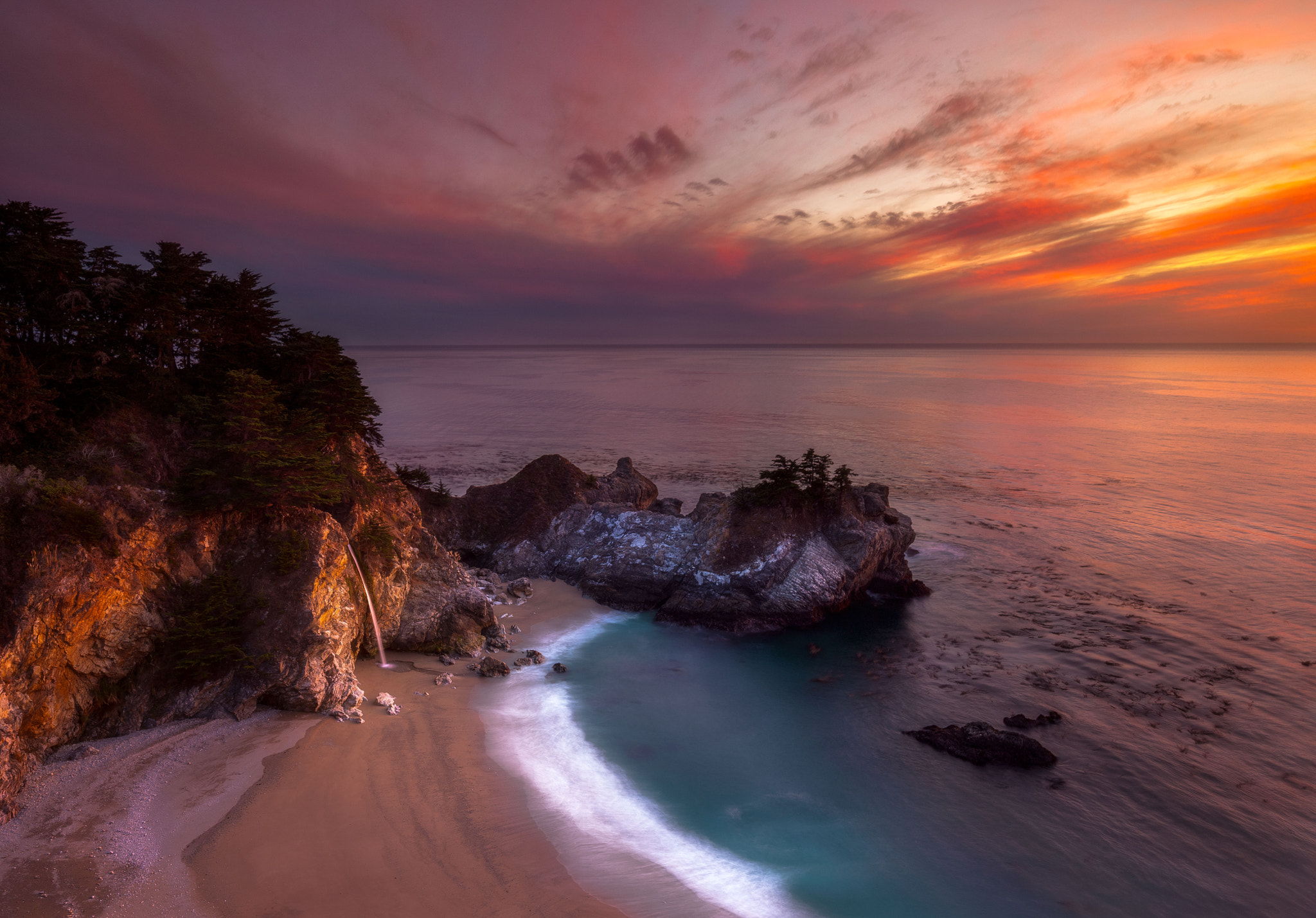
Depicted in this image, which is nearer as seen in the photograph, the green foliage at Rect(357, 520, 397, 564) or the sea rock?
the green foliage at Rect(357, 520, 397, 564)

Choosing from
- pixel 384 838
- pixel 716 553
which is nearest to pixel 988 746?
pixel 716 553

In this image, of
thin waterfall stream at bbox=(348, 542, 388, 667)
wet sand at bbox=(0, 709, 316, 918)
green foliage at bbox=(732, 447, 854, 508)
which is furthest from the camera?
green foliage at bbox=(732, 447, 854, 508)

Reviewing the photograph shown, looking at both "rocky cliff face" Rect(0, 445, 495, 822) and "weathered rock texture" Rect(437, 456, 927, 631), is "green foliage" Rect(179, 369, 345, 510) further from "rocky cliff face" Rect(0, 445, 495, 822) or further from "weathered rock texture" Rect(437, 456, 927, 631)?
"weathered rock texture" Rect(437, 456, 927, 631)

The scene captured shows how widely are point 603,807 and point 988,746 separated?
32.0 ft

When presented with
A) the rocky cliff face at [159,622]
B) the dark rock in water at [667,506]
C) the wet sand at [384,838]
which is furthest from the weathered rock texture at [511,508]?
the wet sand at [384,838]

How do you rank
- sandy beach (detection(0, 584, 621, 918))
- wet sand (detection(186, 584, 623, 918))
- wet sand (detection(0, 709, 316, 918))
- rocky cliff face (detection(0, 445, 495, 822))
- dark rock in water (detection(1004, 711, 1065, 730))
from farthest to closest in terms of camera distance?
dark rock in water (detection(1004, 711, 1065, 730)) → rocky cliff face (detection(0, 445, 495, 822)) → wet sand (detection(186, 584, 623, 918)) → sandy beach (detection(0, 584, 621, 918)) → wet sand (detection(0, 709, 316, 918))

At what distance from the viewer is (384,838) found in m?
10.6

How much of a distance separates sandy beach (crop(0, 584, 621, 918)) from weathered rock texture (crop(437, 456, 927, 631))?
33.8 ft

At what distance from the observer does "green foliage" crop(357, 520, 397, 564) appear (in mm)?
17797

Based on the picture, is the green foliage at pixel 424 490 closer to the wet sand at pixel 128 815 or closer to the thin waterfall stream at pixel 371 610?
the thin waterfall stream at pixel 371 610

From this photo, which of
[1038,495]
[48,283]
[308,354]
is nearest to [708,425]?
[1038,495]

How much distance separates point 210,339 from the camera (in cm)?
1745

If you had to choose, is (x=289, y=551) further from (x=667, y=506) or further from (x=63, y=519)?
(x=667, y=506)

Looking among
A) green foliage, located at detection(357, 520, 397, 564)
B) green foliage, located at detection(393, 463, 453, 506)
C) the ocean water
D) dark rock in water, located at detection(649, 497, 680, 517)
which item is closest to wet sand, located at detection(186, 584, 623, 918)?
the ocean water
